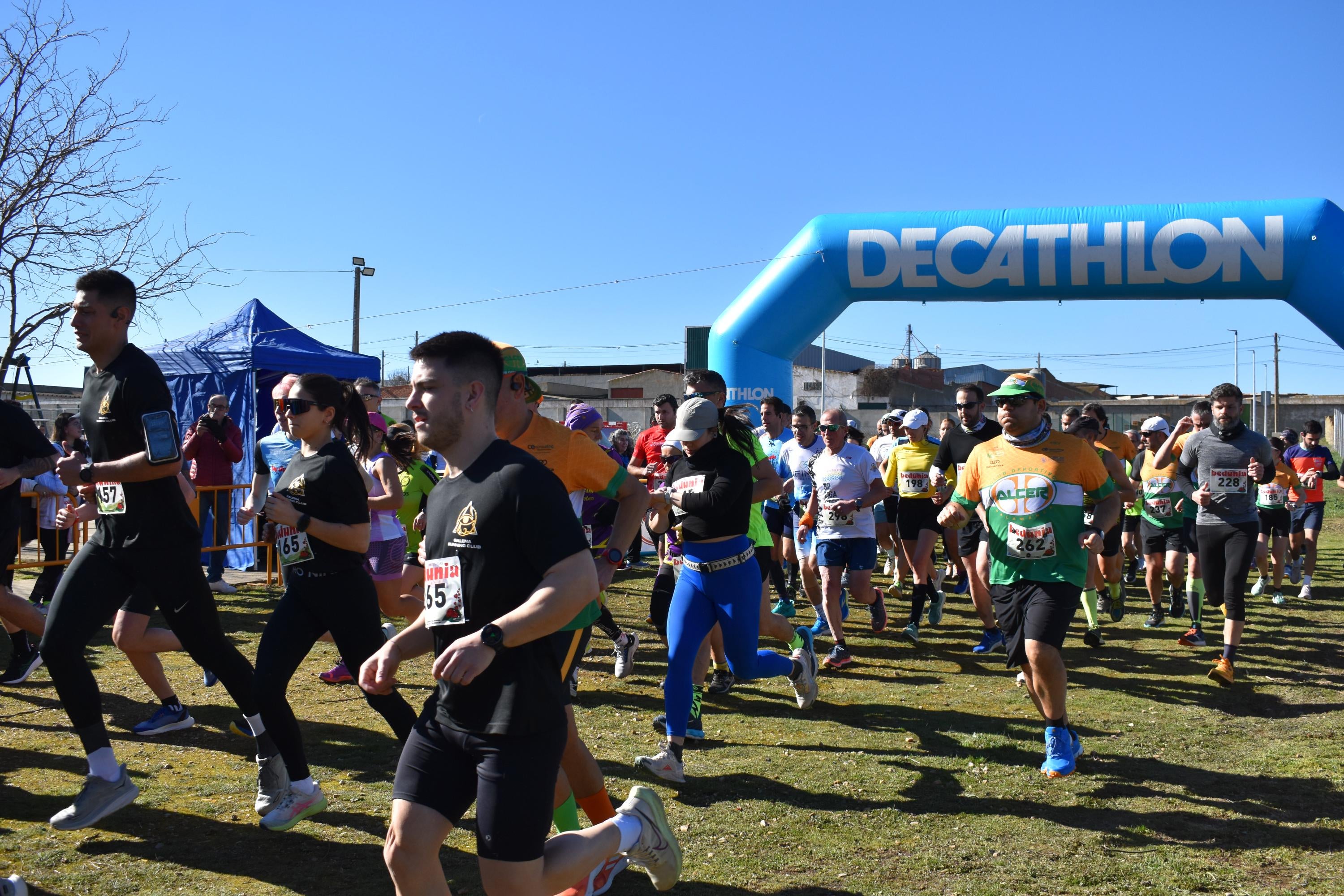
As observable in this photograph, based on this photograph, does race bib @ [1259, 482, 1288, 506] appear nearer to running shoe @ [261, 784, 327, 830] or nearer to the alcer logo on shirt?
the alcer logo on shirt

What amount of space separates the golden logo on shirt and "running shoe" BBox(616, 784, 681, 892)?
1.36m

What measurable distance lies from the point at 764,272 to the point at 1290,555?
855 cm

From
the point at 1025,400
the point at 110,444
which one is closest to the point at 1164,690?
the point at 1025,400

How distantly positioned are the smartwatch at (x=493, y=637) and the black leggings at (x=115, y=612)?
8.36 feet

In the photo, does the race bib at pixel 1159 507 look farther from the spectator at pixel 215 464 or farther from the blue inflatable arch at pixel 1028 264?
the spectator at pixel 215 464

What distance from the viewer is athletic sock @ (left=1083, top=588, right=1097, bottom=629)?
30.5ft

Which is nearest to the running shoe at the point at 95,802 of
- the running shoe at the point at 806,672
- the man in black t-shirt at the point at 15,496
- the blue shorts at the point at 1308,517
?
the man in black t-shirt at the point at 15,496

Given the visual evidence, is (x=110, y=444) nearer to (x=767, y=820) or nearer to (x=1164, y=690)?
(x=767, y=820)

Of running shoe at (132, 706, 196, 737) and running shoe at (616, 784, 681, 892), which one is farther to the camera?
running shoe at (132, 706, 196, 737)

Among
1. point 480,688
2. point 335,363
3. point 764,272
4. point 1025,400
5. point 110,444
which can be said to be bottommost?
point 480,688

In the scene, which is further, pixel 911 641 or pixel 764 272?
pixel 764 272

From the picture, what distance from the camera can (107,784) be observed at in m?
4.53

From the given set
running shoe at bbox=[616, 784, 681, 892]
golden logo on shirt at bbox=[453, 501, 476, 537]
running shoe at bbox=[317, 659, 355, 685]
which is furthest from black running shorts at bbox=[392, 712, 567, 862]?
running shoe at bbox=[317, 659, 355, 685]

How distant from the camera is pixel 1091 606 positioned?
30.5ft
